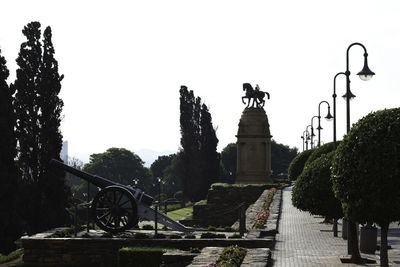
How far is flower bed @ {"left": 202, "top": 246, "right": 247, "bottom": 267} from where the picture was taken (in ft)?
40.1

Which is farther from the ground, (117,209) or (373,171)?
(373,171)

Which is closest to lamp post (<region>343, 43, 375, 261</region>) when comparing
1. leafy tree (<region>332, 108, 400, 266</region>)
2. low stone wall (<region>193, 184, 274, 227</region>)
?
leafy tree (<region>332, 108, 400, 266</region>)

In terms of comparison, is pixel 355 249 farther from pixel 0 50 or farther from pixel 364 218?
pixel 0 50

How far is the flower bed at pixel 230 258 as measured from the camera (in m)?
12.2

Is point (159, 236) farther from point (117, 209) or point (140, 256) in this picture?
point (117, 209)

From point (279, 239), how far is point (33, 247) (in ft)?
25.9

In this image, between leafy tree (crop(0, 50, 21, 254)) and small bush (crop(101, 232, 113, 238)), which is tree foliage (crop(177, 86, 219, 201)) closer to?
leafy tree (crop(0, 50, 21, 254))

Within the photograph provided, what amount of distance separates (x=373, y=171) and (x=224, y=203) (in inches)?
1322

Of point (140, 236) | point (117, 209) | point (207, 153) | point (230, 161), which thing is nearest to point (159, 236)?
point (140, 236)

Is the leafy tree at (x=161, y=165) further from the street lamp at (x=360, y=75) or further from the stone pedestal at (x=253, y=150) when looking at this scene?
the street lamp at (x=360, y=75)

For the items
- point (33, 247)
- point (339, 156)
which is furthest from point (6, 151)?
point (339, 156)

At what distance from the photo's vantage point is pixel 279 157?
10344 cm

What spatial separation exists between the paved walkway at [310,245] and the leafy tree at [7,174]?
12.9 meters

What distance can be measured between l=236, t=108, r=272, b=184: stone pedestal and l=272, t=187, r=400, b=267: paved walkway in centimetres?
2396
